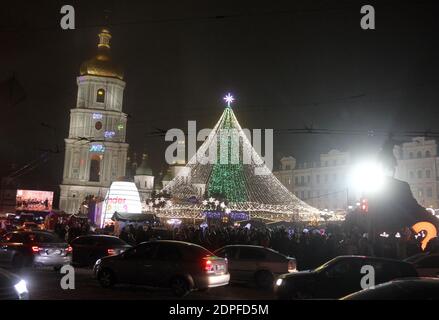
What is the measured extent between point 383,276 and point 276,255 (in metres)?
5.22

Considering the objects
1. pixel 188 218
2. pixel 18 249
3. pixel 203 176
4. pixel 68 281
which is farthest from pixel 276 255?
pixel 188 218

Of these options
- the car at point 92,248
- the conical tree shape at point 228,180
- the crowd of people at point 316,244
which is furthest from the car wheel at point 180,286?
the conical tree shape at point 228,180

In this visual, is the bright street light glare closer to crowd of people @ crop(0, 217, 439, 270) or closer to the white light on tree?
crowd of people @ crop(0, 217, 439, 270)

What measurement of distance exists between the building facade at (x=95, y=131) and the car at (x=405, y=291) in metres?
73.2

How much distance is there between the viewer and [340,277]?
11703 mm

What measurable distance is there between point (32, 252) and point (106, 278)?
177 inches

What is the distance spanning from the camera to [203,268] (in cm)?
1305

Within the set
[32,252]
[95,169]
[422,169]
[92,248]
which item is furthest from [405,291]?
[95,169]

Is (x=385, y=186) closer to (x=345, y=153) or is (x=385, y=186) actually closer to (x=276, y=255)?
(x=276, y=255)

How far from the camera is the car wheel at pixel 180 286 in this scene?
42.4ft

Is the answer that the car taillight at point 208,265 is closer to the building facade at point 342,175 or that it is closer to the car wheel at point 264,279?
the car wheel at point 264,279

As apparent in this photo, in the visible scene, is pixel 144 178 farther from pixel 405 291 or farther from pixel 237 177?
pixel 405 291

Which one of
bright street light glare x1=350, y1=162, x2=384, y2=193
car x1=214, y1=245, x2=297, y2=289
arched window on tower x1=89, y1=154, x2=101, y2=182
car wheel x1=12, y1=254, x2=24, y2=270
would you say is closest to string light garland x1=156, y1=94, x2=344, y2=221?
bright street light glare x1=350, y1=162, x2=384, y2=193

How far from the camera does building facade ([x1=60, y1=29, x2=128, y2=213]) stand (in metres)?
77.2
